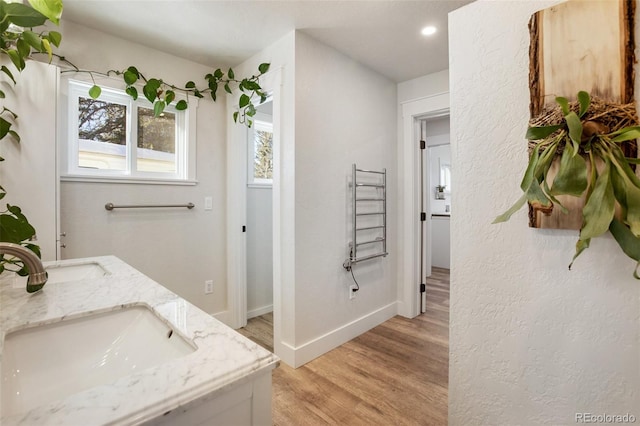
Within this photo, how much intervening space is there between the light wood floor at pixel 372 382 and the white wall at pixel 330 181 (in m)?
0.17

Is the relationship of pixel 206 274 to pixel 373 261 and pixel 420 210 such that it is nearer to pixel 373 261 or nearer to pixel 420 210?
pixel 373 261

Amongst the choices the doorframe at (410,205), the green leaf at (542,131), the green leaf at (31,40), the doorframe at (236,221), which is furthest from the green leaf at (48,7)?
Answer: the doorframe at (410,205)

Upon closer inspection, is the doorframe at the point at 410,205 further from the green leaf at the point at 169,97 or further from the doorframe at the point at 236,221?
the green leaf at the point at 169,97

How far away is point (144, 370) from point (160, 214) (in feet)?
6.95

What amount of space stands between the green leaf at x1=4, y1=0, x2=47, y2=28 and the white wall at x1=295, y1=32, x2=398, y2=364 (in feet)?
4.80

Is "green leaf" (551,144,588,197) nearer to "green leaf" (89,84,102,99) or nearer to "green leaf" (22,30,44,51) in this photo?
"green leaf" (22,30,44,51)

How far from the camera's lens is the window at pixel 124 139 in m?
2.11

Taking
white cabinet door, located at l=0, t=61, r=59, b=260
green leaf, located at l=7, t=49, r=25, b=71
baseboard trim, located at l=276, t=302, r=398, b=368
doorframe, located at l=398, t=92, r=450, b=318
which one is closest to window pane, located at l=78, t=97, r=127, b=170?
white cabinet door, located at l=0, t=61, r=59, b=260

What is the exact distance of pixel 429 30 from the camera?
2.14m

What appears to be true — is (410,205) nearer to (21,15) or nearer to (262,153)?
(262,153)

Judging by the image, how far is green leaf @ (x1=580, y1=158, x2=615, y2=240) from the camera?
2.40 ft

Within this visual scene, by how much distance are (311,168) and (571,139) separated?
1602mm

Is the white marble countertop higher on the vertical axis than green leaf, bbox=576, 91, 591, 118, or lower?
lower

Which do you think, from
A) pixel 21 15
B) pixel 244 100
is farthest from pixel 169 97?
pixel 21 15
